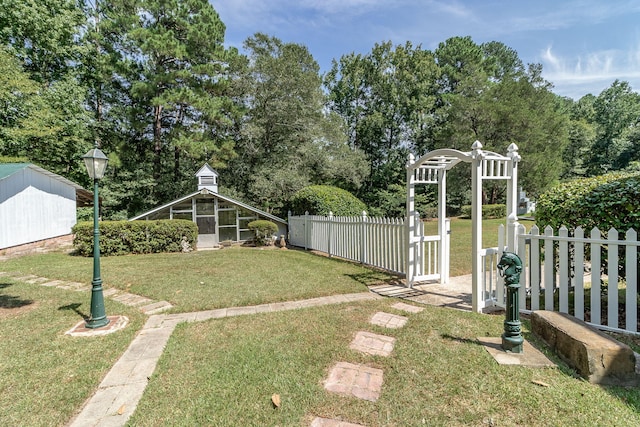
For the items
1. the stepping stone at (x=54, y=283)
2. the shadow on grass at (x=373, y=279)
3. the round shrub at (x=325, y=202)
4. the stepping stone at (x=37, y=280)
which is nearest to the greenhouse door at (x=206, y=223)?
the round shrub at (x=325, y=202)

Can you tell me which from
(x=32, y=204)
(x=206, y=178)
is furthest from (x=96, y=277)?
(x=32, y=204)

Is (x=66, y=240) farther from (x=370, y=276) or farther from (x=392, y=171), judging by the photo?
(x=392, y=171)

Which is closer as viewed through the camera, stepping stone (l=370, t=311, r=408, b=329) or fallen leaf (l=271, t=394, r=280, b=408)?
fallen leaf (l=271, t=394, r=280, b=408)

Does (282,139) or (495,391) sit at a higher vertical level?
(282,139)

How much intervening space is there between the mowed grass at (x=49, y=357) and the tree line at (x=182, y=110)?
12682 millimetres

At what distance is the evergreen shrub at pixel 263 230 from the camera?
12953 millimetres

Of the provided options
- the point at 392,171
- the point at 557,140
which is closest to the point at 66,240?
the point at 392,171

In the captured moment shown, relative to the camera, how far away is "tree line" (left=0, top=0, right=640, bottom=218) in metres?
16.4

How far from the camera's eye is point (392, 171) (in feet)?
85.9

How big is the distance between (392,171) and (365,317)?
76.7ft

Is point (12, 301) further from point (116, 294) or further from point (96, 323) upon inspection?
point (96, 323)

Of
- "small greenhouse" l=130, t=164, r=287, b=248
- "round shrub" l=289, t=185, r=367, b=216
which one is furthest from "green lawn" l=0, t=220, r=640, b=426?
"small greenhouse" l=130, t=164, r=287, b=248

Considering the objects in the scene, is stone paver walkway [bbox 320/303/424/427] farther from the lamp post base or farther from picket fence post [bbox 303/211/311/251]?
picket fence post [bbox 303/211/311/251]

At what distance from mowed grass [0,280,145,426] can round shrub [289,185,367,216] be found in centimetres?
748
